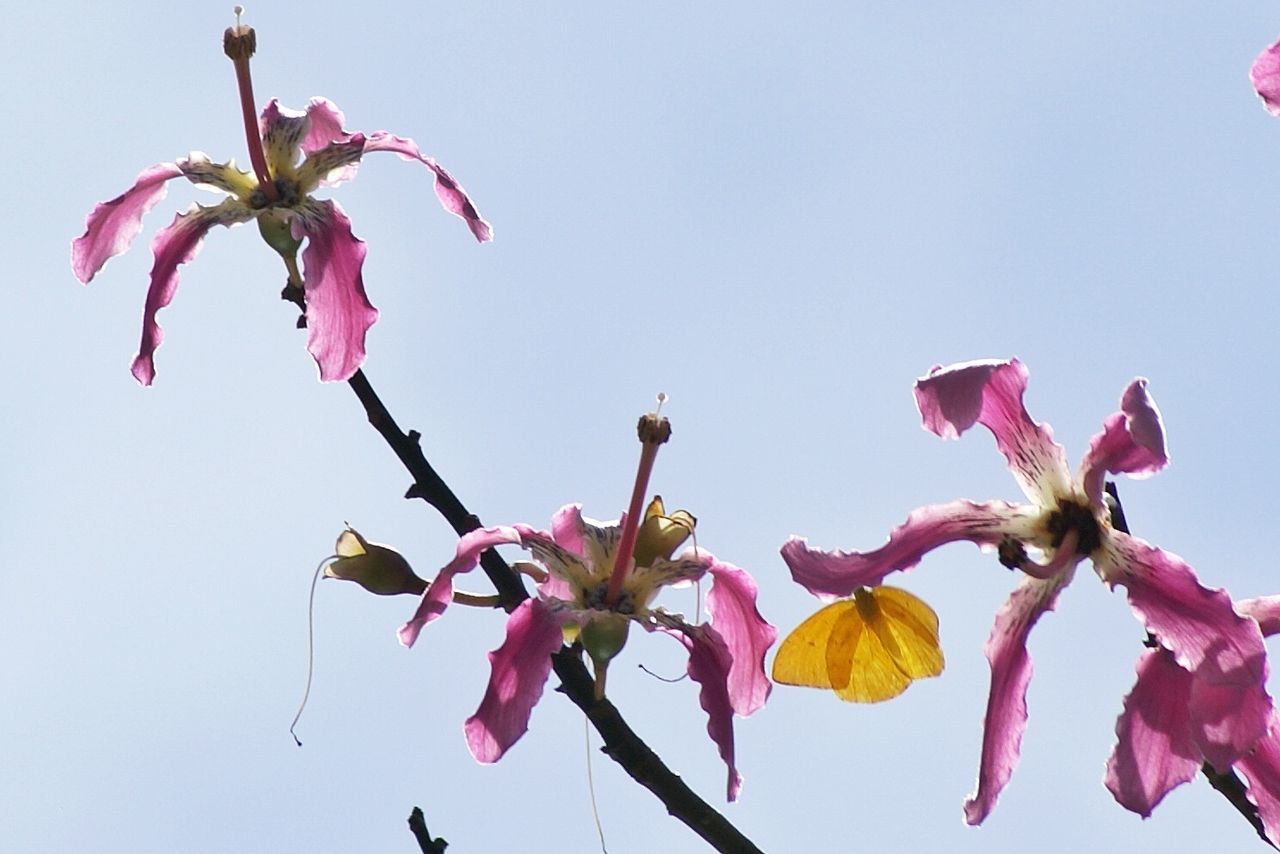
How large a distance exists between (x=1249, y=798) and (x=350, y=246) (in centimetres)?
163

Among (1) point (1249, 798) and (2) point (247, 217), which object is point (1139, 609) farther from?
(2) point (247, 217)

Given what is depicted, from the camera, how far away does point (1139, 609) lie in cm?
226

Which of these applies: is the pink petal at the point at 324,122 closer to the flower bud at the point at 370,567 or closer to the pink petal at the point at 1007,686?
the flower bud at the point at 370,567

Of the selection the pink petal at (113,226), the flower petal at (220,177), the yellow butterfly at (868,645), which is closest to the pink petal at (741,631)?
the yellow butterfly at (868,645)

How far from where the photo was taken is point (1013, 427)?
251 centimetres

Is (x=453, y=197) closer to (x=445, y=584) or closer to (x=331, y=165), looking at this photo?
(x=331, y=165)

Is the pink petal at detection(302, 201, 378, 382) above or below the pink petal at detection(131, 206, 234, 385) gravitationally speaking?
below

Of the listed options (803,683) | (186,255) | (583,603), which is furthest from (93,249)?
(803,683)

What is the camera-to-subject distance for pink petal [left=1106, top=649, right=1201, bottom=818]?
2.13 metres

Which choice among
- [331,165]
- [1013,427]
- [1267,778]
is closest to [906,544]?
[1013,427]

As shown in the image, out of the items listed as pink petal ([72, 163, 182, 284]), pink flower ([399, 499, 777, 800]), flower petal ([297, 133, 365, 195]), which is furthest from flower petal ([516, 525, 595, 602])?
pink petal ([72, 163, 182, 284])

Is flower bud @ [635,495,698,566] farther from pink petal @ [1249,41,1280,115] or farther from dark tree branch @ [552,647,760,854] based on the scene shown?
pink petal @ [1249,41,1280,115]

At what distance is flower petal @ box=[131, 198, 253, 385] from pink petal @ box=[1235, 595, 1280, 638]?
1.75 meters

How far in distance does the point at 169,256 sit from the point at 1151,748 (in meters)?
1.80
